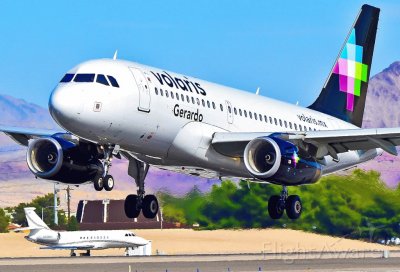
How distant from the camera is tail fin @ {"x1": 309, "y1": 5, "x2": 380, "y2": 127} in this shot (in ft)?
188

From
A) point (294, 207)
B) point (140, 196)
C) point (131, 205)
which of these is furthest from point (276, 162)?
point (131, 205)

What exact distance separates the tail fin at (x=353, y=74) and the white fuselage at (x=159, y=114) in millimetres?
9149

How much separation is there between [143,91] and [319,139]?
8.71 meters

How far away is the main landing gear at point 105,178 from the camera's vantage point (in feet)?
132

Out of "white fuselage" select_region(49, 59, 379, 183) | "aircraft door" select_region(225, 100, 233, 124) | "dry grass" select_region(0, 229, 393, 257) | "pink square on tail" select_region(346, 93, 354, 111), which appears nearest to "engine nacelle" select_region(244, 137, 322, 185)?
"white fuselage" select_region(49, 59, 379, 183)

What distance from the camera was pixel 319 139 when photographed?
44812mm

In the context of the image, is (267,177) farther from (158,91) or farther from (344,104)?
(344,104)

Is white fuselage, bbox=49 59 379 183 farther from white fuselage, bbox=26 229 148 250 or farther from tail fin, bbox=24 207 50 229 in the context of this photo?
tail fin, bbox=24 207 50 229

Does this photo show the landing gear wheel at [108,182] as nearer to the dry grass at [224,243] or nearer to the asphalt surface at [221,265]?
the asphalt surface at [221,265]

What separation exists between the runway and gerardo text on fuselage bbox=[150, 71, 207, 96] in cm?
2206

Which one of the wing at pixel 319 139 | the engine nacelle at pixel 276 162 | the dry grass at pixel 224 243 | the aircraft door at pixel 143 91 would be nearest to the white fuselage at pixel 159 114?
the aircraft door at pixel 143 91

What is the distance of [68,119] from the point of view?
38.1 meters

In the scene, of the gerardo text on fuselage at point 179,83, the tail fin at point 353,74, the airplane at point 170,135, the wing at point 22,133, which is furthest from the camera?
the tail fin at point 353,74

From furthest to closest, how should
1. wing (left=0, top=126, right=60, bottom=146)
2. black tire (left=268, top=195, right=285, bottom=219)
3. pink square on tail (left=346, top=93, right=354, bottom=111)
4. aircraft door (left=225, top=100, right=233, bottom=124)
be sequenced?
1. pink square on tail (left=346, top=93, right=354, bottom=111)
2. black tire (left=268, top=195, right=285, bottom=219)
3. wing (left=0, top=126, right=60, bottom=146)
4. aircraft door (left=225, top=100, right=233, bottom=124)
